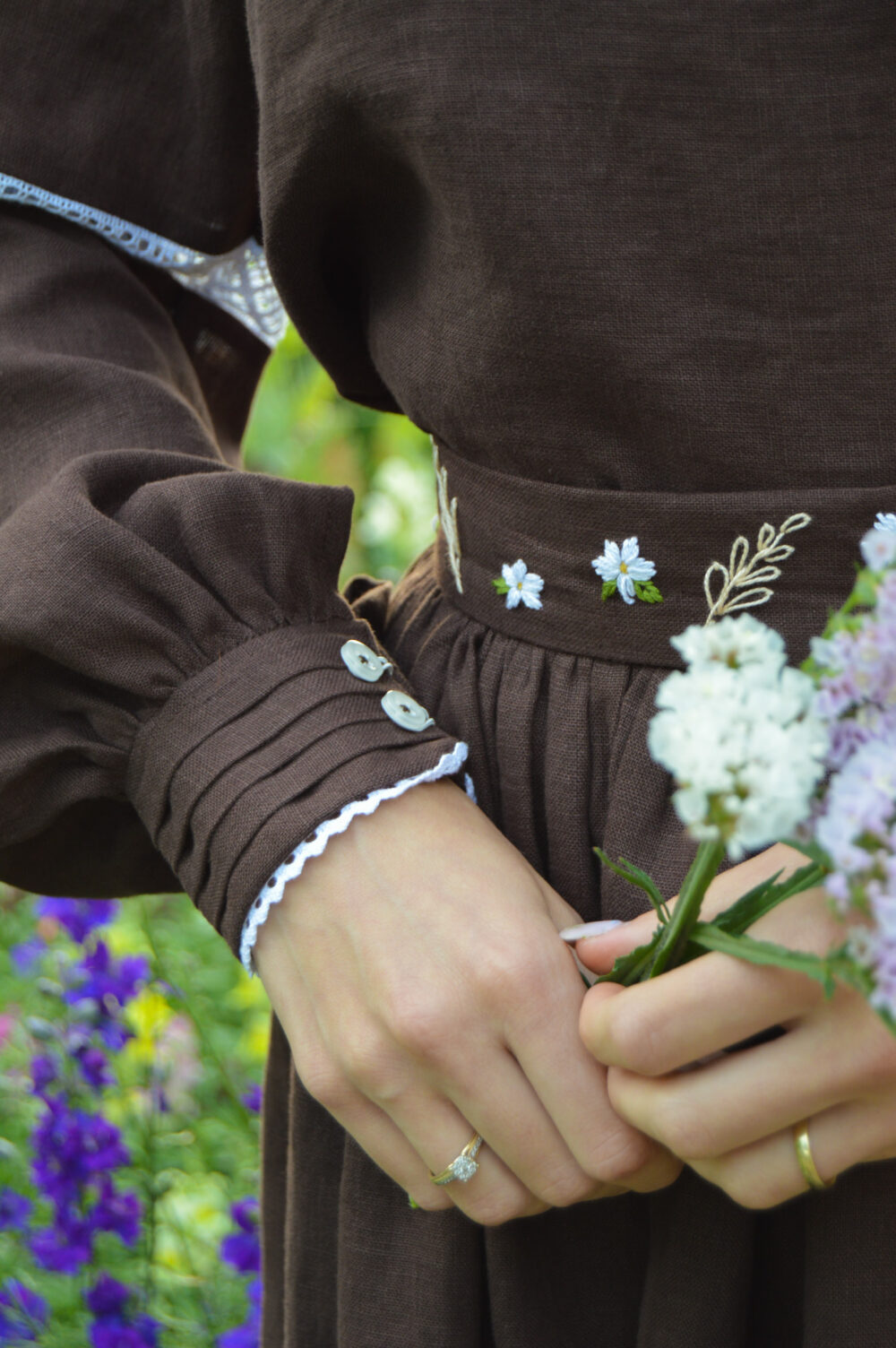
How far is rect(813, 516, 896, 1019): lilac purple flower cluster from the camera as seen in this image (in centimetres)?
35

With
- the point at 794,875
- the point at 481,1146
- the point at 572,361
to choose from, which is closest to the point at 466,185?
the point at 572,361

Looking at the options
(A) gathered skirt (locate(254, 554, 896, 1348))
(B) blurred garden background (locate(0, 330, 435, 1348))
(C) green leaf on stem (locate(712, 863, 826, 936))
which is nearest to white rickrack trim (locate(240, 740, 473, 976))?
(A) gathered skirt (locate(254, 554, 896, 1348))

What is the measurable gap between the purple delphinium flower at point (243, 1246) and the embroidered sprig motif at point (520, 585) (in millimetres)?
1109

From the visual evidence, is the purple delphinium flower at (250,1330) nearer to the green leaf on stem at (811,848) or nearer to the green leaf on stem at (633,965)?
the green leaf on stem at (633,965)

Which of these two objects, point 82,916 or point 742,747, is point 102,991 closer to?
point 82,916

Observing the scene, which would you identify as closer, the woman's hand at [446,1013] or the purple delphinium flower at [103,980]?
the woman's hand at [446,1013]

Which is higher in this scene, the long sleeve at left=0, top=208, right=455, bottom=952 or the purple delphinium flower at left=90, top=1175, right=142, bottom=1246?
the long sleeve at left=0, top=208, right=455, bottom=952

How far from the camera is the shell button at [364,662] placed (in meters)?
0.72

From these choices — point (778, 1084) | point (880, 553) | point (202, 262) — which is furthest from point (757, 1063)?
point (202, 262)

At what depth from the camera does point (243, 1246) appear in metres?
1.49

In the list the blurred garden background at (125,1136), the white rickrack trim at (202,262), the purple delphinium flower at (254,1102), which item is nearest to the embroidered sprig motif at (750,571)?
the white rickrack trim at (202,262)

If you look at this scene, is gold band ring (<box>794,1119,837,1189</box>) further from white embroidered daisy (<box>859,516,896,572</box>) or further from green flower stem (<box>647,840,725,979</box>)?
white embroidered daisy (<box>859,516,896,572</box>)

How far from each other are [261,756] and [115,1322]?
1.09 metres

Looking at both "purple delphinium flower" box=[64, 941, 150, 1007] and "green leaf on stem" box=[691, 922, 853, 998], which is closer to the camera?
"green leaf on stem" box=[691, 922, 853, 998]
